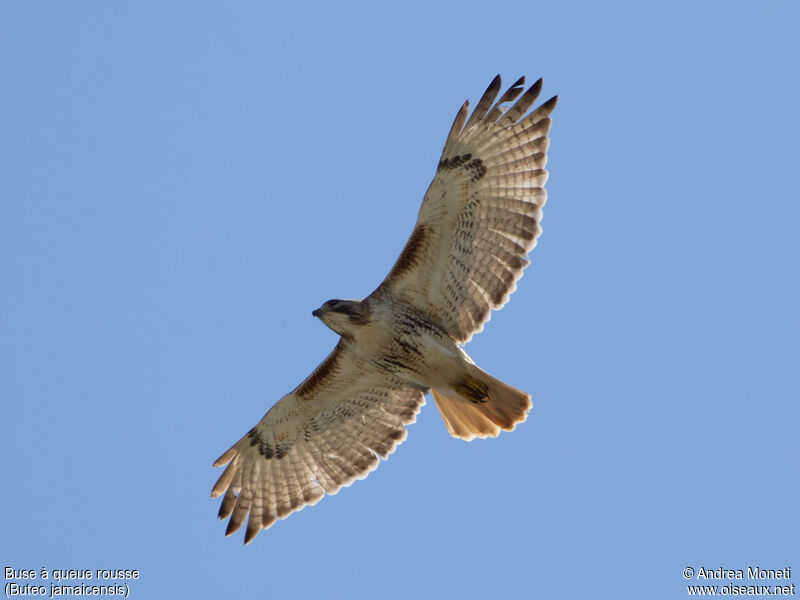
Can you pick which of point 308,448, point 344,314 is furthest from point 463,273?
point 308,448

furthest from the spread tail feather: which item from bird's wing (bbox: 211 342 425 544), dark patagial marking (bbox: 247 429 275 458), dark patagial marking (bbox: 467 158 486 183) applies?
dark patagial marking (bbox: 247 429 275 458)

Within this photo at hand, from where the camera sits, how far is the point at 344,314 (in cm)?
1028

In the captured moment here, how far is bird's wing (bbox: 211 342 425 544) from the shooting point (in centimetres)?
1130

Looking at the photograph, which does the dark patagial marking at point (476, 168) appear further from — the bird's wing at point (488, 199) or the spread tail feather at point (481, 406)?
the spread tail feather at point (481, 406)

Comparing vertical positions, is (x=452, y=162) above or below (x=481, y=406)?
above

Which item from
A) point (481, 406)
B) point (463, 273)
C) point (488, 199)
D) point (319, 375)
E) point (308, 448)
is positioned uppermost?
point (488, 199)

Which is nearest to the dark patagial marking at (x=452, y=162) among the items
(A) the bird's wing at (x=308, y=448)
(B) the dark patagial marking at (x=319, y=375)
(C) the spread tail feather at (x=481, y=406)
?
(C) the spread tail feather at (x=481, y=406)

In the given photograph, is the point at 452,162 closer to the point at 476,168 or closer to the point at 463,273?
the point at 476,168

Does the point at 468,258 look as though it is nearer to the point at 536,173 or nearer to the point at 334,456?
the point at 536,173

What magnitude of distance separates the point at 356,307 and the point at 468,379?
1.20 m

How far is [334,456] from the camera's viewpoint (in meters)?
11.5

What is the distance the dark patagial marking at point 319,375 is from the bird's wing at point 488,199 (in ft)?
3.44

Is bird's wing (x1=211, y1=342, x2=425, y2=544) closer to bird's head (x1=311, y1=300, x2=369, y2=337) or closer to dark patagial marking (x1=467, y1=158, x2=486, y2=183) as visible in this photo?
bird's head (x1=311, y1=300, x2=369, y2=337)

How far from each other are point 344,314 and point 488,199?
5.48ft
